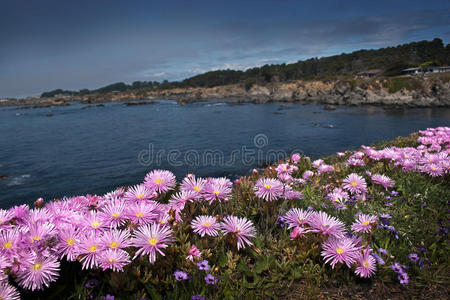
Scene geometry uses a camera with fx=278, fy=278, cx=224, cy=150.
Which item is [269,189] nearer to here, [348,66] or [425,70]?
[425,70]

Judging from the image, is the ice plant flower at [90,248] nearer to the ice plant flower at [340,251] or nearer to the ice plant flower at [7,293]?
the ice plant flower at [7,293]

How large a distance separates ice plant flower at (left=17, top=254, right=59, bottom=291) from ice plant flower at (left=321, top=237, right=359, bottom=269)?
1.59 m

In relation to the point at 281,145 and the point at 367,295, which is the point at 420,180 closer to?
the point at 367,295

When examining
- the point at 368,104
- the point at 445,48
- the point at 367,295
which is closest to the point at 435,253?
the point at 367,295

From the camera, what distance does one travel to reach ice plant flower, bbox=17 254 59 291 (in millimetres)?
1313

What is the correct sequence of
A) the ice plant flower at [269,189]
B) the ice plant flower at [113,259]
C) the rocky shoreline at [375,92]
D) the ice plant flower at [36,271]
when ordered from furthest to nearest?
1. the rocky shoreline at [375,92]
2. the ice plant flower at [269,189]
3. the ice plant flower at [113,259]
4. the ice plant flower at [36,271]

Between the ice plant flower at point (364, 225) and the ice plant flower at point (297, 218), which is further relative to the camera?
the ice plant flower at point (364, 225)

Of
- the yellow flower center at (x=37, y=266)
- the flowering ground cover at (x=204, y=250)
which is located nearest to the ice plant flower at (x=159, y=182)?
the flowering ground cover at (x=204, y=250)

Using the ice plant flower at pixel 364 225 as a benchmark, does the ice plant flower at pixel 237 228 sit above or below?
above

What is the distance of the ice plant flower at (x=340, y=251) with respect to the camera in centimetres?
180

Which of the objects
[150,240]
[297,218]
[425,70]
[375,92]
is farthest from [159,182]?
[425,70]

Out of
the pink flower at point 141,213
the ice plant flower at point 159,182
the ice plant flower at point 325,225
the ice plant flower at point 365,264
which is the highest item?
the ice plant flower at point 159,182

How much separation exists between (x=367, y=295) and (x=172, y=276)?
1.34 m

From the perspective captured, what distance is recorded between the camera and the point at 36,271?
1347mm
